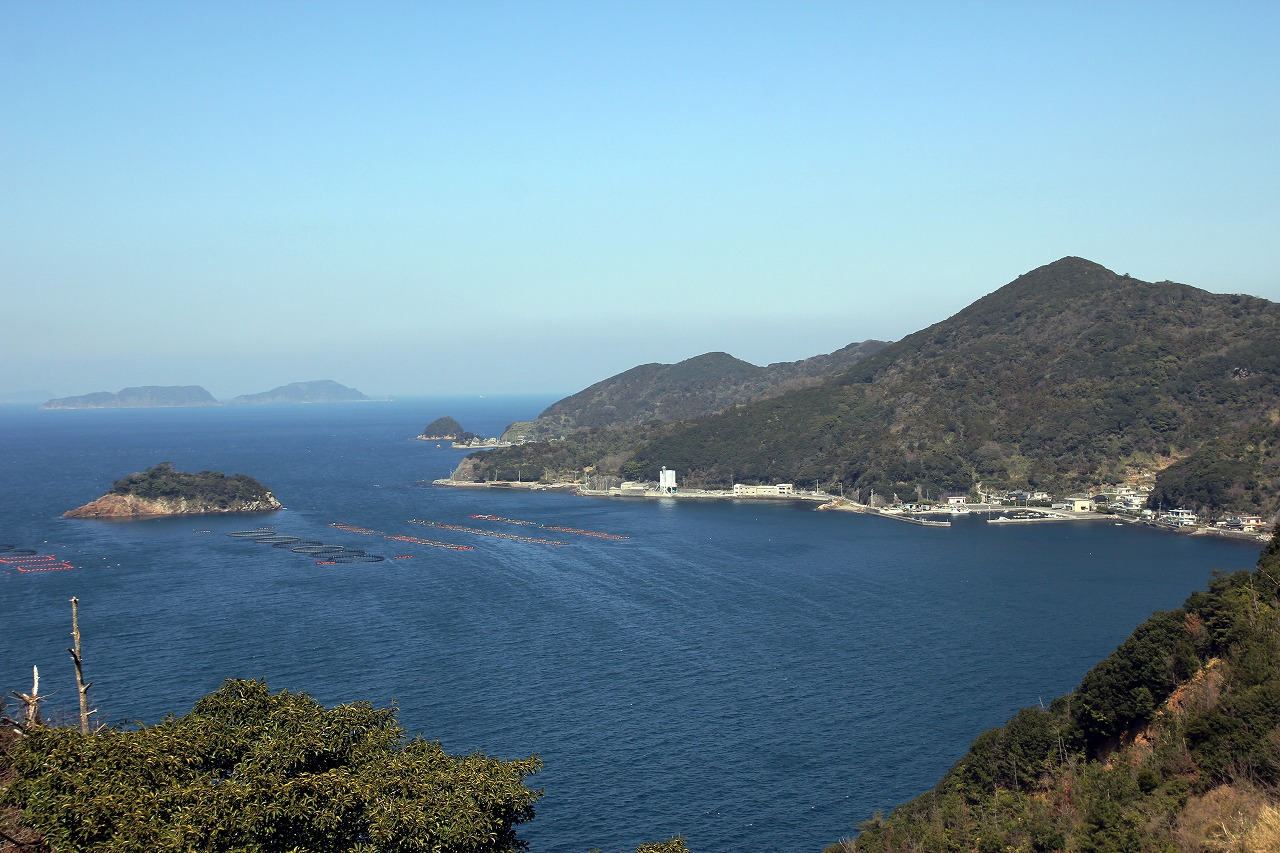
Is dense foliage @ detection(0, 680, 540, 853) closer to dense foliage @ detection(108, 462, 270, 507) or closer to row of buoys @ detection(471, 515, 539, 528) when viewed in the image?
row of buoys @ detection(471, 515, 539, 528)

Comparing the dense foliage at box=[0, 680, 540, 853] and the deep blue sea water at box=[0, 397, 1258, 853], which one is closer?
the dense foliage at box=[0, 680, 540, 853]

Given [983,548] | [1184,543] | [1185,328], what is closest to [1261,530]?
[1184,543]

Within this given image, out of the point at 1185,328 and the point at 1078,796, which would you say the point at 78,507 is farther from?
the point at 1185,328

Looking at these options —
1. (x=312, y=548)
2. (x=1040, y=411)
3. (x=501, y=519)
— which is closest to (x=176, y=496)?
(x=312, y=548)

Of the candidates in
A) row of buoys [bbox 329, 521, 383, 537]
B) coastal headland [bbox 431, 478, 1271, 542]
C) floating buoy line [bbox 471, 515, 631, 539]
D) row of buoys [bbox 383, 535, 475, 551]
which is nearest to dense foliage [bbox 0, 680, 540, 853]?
row of buoys [bbox 383, 535, 475, 551]

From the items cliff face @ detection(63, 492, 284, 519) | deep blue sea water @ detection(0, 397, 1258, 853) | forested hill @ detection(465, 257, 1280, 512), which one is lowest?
deep blue sea water @ detection(0, 397, 1258, 853)

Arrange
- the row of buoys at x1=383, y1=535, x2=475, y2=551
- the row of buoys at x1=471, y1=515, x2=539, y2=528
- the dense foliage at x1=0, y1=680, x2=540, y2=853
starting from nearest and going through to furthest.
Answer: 1. the dense foliage at x1=0, y1=680, x2=540, y2=853
2. the row of buoys at x1=383, y1=535, x2=475, y2=551
3. the row of buoys at x1=471, y1=515, x2=539, y2=528
